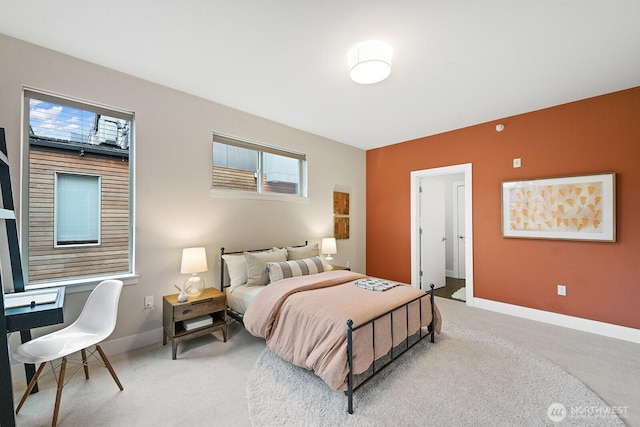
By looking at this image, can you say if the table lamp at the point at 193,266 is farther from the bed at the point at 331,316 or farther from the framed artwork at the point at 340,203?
the framed artwork at the point at 340,203

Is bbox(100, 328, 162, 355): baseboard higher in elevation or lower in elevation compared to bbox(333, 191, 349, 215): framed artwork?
lower

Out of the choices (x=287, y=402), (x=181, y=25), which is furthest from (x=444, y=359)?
(x=181, y=25)

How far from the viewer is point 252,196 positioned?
366 centimetres

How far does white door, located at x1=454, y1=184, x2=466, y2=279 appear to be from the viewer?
228 inches

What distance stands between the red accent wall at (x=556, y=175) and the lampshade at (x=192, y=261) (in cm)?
346

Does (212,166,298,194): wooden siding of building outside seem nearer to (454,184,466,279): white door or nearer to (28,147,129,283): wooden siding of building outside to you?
(28,147,129,283): wooden siding of building outside

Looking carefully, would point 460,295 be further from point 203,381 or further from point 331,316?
point 203,381

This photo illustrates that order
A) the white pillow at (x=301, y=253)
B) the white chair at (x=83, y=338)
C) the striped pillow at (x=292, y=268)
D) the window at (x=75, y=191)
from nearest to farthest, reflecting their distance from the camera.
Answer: the white chair at (x=83, y=338) → the window at (x=75, y=191) → the striped pillow at (x=292, y=268) → the white pillow at (x=301, y=253)

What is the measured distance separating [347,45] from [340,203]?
295 centimetres

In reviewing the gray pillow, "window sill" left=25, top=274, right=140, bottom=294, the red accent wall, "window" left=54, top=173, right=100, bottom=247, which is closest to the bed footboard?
the gray pillow

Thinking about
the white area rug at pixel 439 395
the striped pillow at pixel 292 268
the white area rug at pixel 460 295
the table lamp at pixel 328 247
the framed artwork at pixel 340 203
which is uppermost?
the framed artwork at pixel 340 203

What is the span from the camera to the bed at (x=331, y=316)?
191 cm

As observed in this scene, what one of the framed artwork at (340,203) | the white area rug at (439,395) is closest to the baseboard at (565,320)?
the white area rug at (439,395)

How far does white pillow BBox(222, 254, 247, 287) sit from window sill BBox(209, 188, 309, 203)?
782mm
